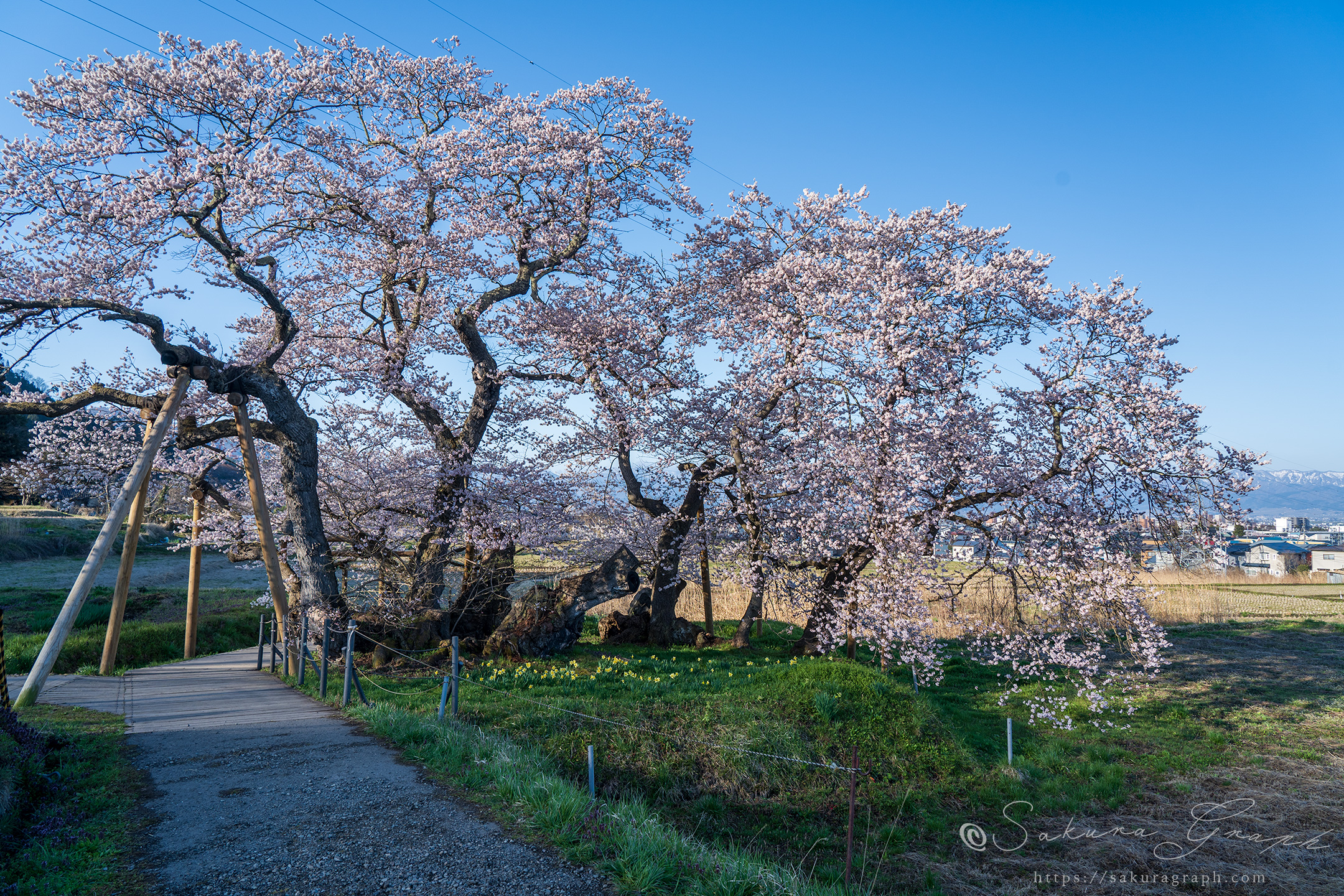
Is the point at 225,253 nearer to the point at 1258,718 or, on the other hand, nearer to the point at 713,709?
the point at 713,709

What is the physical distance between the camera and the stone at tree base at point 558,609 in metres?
15.3

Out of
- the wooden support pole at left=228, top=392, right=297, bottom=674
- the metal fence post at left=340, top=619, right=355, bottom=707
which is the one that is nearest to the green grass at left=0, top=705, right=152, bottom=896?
the metal fence post at left=340, top=619, right=355, bottom=707

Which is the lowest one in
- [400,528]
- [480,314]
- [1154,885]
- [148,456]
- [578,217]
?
[1154,885]

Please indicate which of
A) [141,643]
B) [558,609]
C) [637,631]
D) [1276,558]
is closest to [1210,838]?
[558,609]

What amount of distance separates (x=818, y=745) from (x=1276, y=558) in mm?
65453

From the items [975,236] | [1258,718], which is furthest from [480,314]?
[1258,718]

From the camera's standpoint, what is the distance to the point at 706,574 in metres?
18.9

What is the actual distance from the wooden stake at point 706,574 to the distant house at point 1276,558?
1774 inches

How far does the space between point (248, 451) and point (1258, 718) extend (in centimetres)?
2017

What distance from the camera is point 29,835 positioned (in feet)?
18.4

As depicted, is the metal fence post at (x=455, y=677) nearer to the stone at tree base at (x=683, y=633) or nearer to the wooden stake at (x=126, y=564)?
the wooden stake at (x=126, y=564)

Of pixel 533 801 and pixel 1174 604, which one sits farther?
pixel 1174 604

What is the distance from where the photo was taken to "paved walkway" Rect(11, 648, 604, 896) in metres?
4.99

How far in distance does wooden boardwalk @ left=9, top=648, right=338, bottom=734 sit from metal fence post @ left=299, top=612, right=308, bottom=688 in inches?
13.1
